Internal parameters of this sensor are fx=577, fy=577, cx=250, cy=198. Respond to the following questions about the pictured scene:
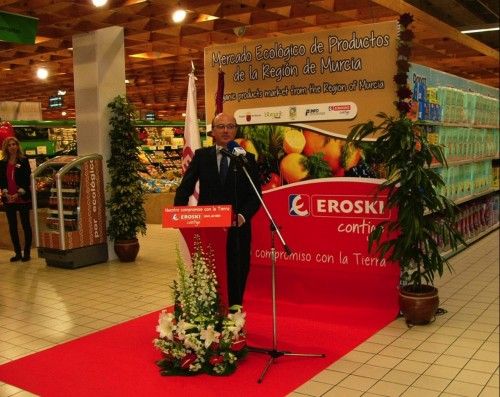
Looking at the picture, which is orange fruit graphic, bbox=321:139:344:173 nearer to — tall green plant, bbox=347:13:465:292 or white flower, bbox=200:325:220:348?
tall green plant, bbox=347:13:465:292

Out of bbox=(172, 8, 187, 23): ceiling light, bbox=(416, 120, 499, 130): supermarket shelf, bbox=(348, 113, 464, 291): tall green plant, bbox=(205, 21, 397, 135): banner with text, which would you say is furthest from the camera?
bbox=(172, 8, 187, 23): ceiling light

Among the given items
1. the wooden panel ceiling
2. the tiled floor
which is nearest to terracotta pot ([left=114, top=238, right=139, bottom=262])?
the tiled floor

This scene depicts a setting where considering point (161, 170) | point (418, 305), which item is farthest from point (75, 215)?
point (161, 170)

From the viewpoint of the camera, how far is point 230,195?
4.36m

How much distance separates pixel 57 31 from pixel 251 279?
4.88 meters

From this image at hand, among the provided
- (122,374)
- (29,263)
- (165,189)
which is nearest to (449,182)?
(122,374)

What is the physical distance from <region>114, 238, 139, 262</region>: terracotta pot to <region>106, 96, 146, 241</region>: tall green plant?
Result: 0.07 metres

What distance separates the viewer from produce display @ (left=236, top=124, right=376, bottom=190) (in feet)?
17.6

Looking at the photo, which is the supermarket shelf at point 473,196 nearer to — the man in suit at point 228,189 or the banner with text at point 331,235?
the banner with text at point 331,235

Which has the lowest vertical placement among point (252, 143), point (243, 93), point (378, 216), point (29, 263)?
point (29, 263)

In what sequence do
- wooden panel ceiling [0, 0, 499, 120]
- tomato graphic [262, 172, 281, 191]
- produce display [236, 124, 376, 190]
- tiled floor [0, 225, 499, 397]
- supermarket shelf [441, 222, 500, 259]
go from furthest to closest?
supermarket shelf [441, 222, 500, 259]
wooden panel ceiling [0, 0, 499, 120]
tomato graphic [262, 172, 281, 191]
produce display [236, 124, 376, 190]
tiled floor [0, 225, 499, 397]

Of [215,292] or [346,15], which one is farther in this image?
[346,15]

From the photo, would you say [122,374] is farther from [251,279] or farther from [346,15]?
[346,15]

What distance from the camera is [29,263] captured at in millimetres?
8117
